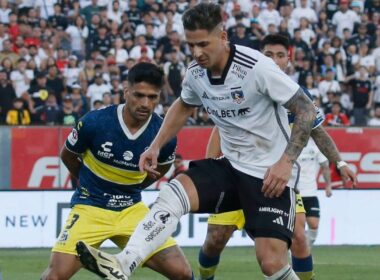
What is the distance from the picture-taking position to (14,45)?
2422 cm

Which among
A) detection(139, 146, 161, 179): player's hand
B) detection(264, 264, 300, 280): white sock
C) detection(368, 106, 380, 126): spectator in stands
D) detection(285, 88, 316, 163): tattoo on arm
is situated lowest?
detection(368, 106, 380, 126): spectator in stands

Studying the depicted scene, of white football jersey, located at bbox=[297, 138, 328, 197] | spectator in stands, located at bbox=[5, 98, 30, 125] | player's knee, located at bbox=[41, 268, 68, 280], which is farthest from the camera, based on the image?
spectator in stands, located at bbox=[5, 98, 30, 125]

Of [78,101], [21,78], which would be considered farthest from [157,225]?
[21,78]

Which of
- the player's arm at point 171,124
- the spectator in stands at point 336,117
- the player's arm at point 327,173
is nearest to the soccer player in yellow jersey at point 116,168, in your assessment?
the player's arm at point 171,124

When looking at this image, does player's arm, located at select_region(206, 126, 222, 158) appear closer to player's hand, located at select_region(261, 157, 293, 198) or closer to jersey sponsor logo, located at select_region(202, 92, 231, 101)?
jersey sponsor logo, located at select_region(202, 92, 231, 101)

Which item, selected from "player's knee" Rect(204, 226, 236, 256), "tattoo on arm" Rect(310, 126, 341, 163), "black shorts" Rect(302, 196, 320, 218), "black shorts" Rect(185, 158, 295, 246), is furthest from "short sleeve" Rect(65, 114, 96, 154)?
"black shorts" Rect(302, 196, 320, 218)

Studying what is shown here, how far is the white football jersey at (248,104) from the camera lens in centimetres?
811

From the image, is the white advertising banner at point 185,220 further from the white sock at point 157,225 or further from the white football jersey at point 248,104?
the white sock at point 157,225

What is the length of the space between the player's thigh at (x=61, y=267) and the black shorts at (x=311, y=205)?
19.3ft

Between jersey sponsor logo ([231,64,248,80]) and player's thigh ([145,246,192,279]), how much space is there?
5.80 feet

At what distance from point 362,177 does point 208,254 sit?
41.2 feet

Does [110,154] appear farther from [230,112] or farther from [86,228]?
[230,112]

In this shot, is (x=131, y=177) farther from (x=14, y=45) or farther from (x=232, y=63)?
(x=14, y=45)

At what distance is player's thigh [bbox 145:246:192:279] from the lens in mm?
9094
